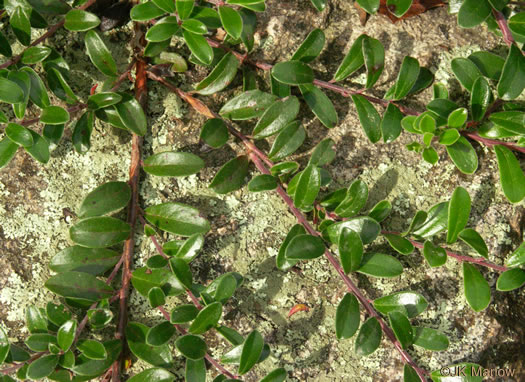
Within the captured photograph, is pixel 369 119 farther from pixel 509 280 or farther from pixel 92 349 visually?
pixel 92 349

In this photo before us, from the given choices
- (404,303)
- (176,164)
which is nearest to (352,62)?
(176,164)

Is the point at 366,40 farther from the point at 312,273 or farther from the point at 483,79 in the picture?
the point at 312,273

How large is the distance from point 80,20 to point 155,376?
1.18 m

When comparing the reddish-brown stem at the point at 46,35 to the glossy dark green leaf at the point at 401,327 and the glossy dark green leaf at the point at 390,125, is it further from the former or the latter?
the glossy dark green leaf at the point at 401,327

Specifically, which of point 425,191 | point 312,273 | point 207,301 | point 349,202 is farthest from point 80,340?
point 425,191

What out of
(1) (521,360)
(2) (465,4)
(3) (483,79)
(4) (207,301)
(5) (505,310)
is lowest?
(1) (521,360)

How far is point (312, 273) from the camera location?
204cm

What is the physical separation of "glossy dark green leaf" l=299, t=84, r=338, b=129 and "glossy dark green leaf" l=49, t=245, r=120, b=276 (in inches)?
32.7

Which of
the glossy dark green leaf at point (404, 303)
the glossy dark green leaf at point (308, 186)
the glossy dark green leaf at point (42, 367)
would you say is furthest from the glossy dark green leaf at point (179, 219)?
the glossy dark green leaf at point (404, 303)

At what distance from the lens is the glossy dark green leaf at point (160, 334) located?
5.90 feet

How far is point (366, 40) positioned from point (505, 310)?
1.08 metres

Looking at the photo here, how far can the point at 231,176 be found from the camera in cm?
199

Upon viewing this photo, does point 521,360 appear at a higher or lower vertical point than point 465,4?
lower

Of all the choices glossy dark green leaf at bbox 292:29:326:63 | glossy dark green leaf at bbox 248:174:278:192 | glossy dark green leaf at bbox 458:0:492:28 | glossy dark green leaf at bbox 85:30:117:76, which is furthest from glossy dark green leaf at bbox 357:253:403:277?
glossy dark green leaf at bbox 85:30:117:76
